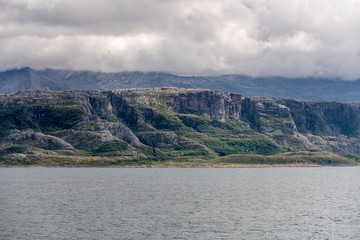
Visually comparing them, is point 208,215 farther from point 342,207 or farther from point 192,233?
point 342,207

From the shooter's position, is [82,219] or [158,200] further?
[158,200]

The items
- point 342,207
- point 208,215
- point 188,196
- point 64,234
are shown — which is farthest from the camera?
point 188,196

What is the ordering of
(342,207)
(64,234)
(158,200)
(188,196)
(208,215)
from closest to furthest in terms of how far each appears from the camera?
1. (64,234)
2. (208,215)
3. (342,207)
4. (158,200)
5. (188,196)

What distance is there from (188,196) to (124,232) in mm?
82203

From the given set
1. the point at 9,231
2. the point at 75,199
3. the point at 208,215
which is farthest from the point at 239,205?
the point at 9,231

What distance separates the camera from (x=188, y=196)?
192500 mm

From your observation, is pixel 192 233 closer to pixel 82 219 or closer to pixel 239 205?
pixel 82 219

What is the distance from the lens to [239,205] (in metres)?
164

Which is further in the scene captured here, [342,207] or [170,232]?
[342,207]

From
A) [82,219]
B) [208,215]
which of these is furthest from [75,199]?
[208,215]

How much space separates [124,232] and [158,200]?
208 feet

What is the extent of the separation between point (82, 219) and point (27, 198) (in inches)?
2247

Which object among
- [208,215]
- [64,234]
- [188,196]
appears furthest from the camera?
[188,196]

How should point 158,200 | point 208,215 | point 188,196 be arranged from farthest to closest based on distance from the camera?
point 188,196 → point 158,200 → point 208,215
